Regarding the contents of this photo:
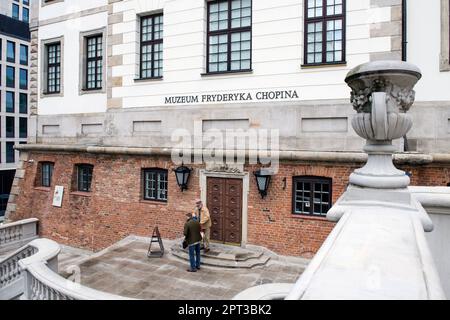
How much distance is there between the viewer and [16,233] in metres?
13.5

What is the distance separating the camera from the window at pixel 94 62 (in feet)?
46.5

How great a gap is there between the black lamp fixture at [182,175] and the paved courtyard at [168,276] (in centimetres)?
228

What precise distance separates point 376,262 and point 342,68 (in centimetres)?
848

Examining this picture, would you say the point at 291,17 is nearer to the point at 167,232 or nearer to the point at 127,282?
the point at 167,232

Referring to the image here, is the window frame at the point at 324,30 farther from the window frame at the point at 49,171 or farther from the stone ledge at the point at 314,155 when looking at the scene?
the window frame at the point at 49,171

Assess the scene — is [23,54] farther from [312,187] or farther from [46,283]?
[46,283]

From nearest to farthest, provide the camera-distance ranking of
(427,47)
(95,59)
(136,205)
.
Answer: (427,47), (136,205), (95,59)

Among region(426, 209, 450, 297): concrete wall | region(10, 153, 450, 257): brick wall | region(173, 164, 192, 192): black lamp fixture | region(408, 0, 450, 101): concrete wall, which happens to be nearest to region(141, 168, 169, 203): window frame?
region(10, 153, 450, 257): brick wall

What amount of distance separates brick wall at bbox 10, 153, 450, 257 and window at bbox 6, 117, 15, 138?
31811 millimetres

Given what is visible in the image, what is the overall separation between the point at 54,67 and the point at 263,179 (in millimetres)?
11651

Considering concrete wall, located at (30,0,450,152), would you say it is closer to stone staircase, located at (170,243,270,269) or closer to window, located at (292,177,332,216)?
window, located at (292,177,332,216)

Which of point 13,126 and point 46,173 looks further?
point 13,126

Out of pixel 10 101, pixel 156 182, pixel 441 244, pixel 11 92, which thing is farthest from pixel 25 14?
pixel 441 244

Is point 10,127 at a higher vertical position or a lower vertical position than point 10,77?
lower
